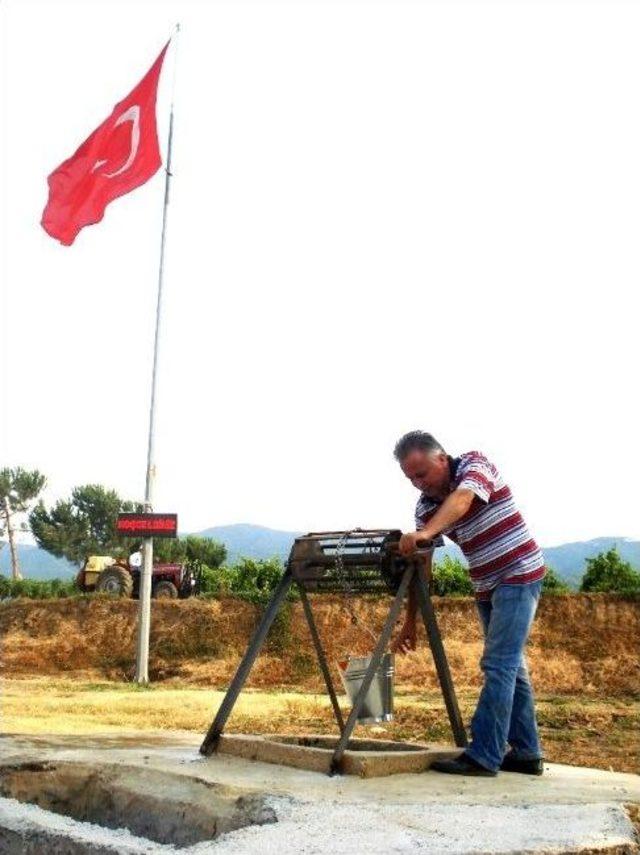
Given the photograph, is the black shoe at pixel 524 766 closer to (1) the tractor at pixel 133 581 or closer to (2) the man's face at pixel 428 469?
(2) the man's face at pixel 428 469

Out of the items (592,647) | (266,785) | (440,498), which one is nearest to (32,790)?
(266,785)

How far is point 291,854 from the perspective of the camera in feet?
10.7

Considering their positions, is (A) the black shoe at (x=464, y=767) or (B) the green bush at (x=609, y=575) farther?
(B) the green bush at (x=609, y=575)

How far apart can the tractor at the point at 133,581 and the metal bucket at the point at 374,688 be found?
2167cm

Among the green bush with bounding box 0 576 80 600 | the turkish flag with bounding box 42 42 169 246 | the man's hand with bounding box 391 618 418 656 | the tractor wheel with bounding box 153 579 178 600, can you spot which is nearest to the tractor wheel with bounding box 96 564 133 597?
the tractor wheel with bounding box 153 579 178 600

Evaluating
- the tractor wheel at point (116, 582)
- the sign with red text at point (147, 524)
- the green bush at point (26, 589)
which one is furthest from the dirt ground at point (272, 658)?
the green bush at point (26, 589)

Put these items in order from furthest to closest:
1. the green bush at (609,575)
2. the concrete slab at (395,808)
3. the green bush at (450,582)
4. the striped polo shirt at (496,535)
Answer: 1. the green bush at (450,582)
2. the green bush at (609,575)
3. the striped polo shirt at (496,535)
4. the concrete slab at (395,808)

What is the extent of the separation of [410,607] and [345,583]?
365mm

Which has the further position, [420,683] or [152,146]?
[420,683]

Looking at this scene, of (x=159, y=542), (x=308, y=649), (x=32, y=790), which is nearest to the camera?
(x=32, y=790)

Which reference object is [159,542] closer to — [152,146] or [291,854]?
[152,146]

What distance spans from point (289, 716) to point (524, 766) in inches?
326

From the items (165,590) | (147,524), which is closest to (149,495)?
(147,524)

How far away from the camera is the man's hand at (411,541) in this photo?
185 inches
